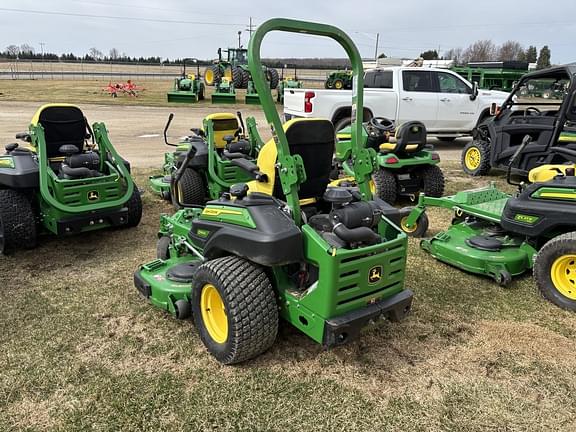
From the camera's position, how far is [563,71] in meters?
6.86

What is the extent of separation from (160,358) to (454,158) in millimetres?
9619

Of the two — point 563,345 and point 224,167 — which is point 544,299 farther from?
point 224,167

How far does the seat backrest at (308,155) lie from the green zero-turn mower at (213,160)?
304 centimetres

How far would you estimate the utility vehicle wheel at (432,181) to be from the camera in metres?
6.96

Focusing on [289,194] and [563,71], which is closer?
[289,194]

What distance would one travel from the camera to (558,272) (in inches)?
162

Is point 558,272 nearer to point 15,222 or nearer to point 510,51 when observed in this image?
point 15,222

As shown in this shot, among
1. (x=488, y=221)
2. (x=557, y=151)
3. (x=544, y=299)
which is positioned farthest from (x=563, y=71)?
(x=544, y=299)

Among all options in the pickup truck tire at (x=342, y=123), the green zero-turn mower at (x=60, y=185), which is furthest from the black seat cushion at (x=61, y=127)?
the pickup truck tire at (x=342, y=123)

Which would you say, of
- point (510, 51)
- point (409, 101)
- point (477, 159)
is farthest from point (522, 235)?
point (510, 51)

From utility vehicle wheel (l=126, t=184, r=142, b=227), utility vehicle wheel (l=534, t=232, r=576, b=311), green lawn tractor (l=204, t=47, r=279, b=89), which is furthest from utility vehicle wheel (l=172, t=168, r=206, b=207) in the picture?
green lawn tractor (l=204, t=47, r=279, b=89)

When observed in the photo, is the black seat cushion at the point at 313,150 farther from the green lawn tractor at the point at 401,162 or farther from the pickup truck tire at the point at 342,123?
the pickup truck tire at the point at 342,123

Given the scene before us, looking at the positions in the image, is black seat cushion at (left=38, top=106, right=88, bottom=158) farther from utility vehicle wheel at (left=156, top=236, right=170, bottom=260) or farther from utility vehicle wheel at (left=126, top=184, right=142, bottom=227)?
utility vehicle wheel at (left=156, top=236, right=170, bottom=260)

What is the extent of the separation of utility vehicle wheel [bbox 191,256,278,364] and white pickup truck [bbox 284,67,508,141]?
8117 mm
